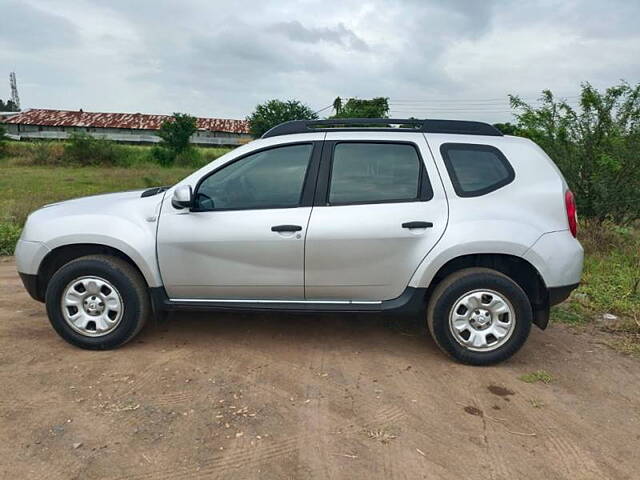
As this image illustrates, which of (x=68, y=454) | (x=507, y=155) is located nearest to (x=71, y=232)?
(x=68, y=454)

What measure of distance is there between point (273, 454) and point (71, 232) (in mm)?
2303

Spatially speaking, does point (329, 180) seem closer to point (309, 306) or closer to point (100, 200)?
point (309, 306)

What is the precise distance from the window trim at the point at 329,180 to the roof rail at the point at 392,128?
0.55 ft

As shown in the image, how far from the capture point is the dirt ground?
248 centimetres

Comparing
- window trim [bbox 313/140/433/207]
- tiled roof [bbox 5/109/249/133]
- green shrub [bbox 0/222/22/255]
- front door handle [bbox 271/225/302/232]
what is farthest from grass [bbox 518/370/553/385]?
tiled roof [bbox 5/109/249/133]

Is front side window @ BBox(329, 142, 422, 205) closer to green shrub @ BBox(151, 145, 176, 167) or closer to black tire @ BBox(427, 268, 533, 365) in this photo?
black tire @ BBox(427, 268, 533, 365)

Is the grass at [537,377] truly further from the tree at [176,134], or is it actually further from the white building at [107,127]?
the white building at [107,127]

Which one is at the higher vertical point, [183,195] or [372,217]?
[183,195]

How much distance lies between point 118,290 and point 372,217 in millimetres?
1978

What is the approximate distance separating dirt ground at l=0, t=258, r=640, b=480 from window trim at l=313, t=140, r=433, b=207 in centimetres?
120

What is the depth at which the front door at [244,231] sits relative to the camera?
3.56 metres

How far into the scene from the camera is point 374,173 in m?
3.65

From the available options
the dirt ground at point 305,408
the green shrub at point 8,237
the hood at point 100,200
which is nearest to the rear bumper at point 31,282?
the dirt ground at point 305,408

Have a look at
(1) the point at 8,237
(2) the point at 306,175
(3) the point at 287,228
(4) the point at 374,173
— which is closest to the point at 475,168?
(4) the point at 374,173
